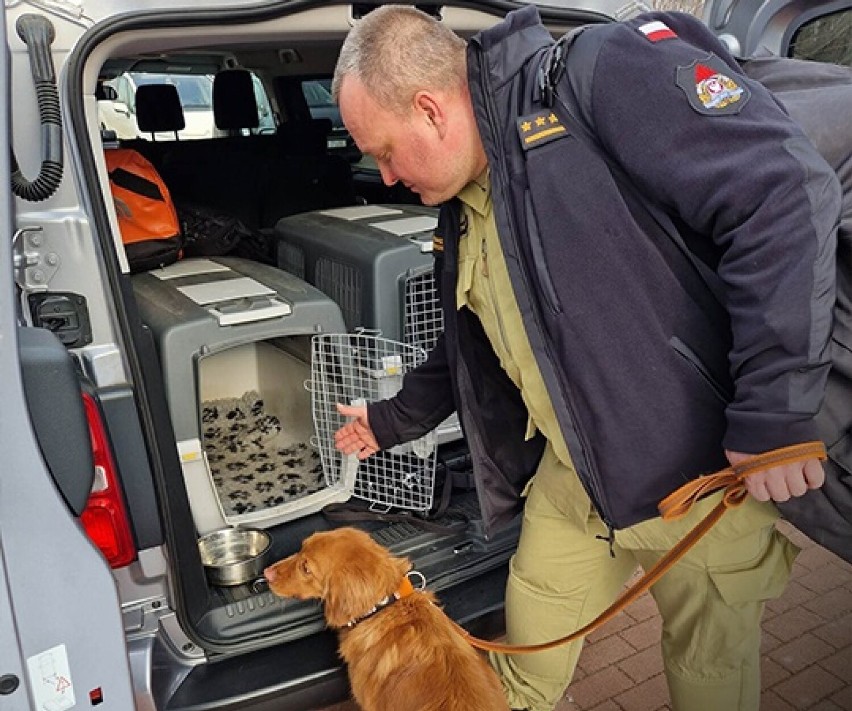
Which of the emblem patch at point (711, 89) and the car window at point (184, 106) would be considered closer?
the emblem patch at point (711, 89)

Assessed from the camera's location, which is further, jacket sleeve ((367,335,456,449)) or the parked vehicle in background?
jacket sleeve ((367,335,456,449))

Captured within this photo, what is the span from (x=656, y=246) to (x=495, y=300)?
39 centimetres

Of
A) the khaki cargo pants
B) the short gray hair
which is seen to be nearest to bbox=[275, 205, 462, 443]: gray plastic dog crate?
the khaki cargo pants

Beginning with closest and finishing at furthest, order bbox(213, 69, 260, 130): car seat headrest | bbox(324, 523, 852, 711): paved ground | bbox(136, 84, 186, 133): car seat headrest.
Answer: bbox(324, 523, 852, 711): paved ground < bbox(136, 84, 186, 133): car seat headrest < bbox(213, 69, 260, 130): car seat headrest

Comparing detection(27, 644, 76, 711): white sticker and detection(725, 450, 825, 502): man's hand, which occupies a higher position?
detection(725, 450, 825, 502): man's hand

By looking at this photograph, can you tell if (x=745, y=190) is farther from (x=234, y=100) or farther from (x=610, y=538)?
(x=234, y=100)

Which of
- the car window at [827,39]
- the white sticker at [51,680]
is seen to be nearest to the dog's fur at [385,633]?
the white sticker at [51,680]

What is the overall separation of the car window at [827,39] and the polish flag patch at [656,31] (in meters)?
1.89

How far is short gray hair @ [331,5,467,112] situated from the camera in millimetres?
1493

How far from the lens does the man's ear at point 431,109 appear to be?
59.2 inches

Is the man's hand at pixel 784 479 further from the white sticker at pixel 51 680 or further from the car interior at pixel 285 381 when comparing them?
the white sticker at pixel 51 680

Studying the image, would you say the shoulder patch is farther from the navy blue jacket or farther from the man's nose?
the man's nose

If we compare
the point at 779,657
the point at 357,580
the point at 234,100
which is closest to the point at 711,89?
the point at 357,580

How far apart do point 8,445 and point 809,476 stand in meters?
1.33
